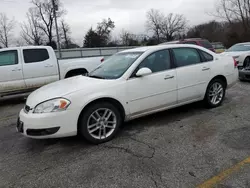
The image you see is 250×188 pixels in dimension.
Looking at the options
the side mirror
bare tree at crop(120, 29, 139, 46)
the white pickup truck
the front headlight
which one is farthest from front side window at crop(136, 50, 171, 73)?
bare tree at crop(120, 29, 139, 46)

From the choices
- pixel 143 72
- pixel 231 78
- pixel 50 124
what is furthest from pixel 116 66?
pixel 231 78

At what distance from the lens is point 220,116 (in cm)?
458

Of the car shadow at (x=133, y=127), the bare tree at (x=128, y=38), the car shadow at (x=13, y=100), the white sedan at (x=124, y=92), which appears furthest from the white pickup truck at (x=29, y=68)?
the bare tree at (x=128, y=38)

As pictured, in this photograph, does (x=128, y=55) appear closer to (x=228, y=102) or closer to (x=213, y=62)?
(x=213, y=62)

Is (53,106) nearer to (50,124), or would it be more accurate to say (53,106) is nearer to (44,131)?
(50,124)

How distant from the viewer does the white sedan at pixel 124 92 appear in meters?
3.32

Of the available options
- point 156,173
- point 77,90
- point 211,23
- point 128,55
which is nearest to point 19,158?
point 77,90

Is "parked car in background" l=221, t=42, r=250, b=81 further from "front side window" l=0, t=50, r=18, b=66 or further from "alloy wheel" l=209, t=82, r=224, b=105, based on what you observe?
"front side window" l=0, t=50, r=18, b=66

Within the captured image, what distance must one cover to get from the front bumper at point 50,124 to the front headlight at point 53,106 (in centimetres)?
6

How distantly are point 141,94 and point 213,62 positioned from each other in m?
2.10

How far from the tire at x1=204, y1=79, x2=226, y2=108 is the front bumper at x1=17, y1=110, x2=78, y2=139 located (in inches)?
121

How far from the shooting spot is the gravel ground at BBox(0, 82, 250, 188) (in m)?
2.63

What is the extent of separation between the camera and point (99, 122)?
11.8 feet

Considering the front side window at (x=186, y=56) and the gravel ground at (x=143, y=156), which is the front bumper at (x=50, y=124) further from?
the front side window at (x=186, y=56)
